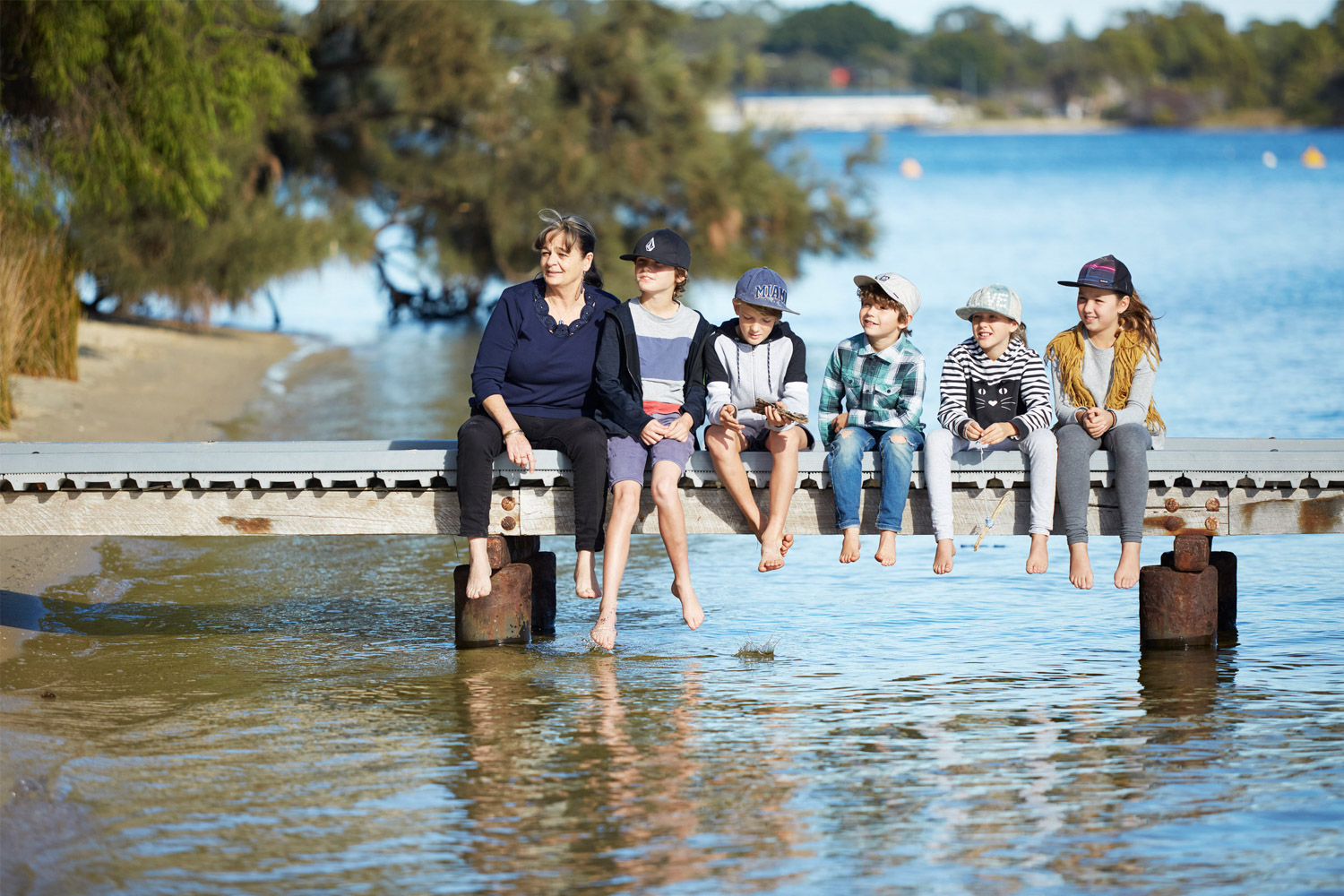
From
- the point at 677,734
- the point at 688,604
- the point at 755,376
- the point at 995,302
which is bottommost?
the point at 677,734

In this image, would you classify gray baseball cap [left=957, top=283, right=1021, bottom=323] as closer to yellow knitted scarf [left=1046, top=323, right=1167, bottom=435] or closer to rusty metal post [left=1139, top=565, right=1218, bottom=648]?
yellow knitted scarf [left=1046, top=323, right=1167, bottom=435]

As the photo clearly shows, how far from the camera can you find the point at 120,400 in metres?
13.6

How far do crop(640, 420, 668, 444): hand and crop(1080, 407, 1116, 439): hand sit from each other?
160 centimetres

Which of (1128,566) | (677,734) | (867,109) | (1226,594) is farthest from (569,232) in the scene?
(867,109)

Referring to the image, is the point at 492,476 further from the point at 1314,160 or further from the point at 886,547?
the point at 1314,160

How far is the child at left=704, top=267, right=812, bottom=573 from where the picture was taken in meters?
6.23

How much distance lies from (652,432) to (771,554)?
641 mm

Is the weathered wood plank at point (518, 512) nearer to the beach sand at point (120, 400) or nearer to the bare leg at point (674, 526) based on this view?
the bare leg at point (674, 526)

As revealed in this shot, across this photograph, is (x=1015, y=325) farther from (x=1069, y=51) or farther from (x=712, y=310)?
(x=1069, y=51)

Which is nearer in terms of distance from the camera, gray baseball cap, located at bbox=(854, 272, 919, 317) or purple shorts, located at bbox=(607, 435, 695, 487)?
purple shorts, located at bbox=(607, 435, 695, 487)

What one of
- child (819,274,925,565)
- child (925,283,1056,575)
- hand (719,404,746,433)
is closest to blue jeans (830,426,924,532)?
child (819,274,925,565)

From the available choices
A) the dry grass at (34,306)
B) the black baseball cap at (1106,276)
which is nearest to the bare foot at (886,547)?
the black baseball cap at (1106,276)

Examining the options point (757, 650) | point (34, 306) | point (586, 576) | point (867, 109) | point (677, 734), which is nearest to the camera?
point (677, 734)

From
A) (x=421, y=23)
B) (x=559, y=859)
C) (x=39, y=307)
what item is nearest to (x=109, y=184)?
(x=39, y=307)
